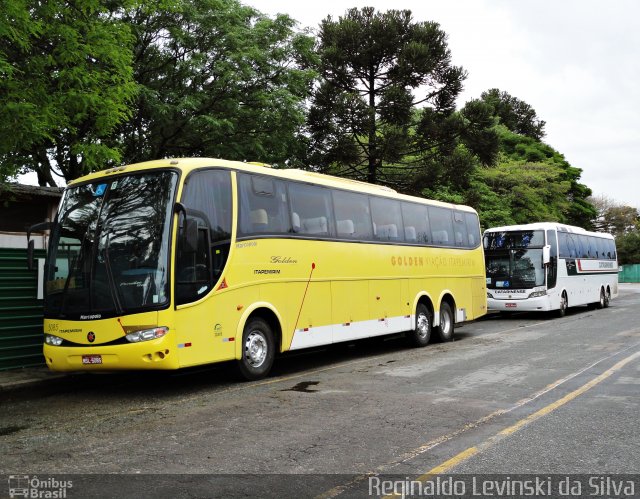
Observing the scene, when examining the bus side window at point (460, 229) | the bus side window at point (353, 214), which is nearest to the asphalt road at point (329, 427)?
the bus side window at point (353, 214)

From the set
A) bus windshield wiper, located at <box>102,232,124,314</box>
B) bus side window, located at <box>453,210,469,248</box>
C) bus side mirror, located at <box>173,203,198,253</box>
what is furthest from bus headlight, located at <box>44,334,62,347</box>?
bus side window, located at <box>453,210,469,248</box>

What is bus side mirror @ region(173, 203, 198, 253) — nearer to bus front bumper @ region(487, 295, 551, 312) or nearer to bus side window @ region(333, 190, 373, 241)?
bus side window @ region(333, 190, 373, 241)

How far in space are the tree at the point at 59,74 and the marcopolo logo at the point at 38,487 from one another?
18.2 feet

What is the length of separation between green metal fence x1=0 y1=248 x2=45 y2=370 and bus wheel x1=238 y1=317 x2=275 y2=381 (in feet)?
13.4

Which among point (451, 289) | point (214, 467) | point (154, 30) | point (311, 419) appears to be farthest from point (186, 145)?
point (214, 467)

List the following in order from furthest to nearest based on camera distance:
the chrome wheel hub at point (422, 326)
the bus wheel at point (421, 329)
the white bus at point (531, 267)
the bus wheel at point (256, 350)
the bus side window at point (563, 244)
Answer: the bus side window at point (563, 244), the white bus at point (531, 267), the chrome wheel hub at point (422, 326), the bus wheel at point (421, 329), the bus wheel at point (256, 350)

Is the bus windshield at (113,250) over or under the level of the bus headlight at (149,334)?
over

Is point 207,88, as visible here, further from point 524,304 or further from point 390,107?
point 524,304

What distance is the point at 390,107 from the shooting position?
23156 millimetres

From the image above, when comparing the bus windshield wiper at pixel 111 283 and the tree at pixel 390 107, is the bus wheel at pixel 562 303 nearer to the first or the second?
the tree at pixel 390 107

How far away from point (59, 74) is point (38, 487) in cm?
686

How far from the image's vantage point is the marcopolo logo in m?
4.52

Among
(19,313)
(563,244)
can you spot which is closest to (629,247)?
(563,244)

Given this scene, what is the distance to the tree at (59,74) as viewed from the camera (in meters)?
8.87
